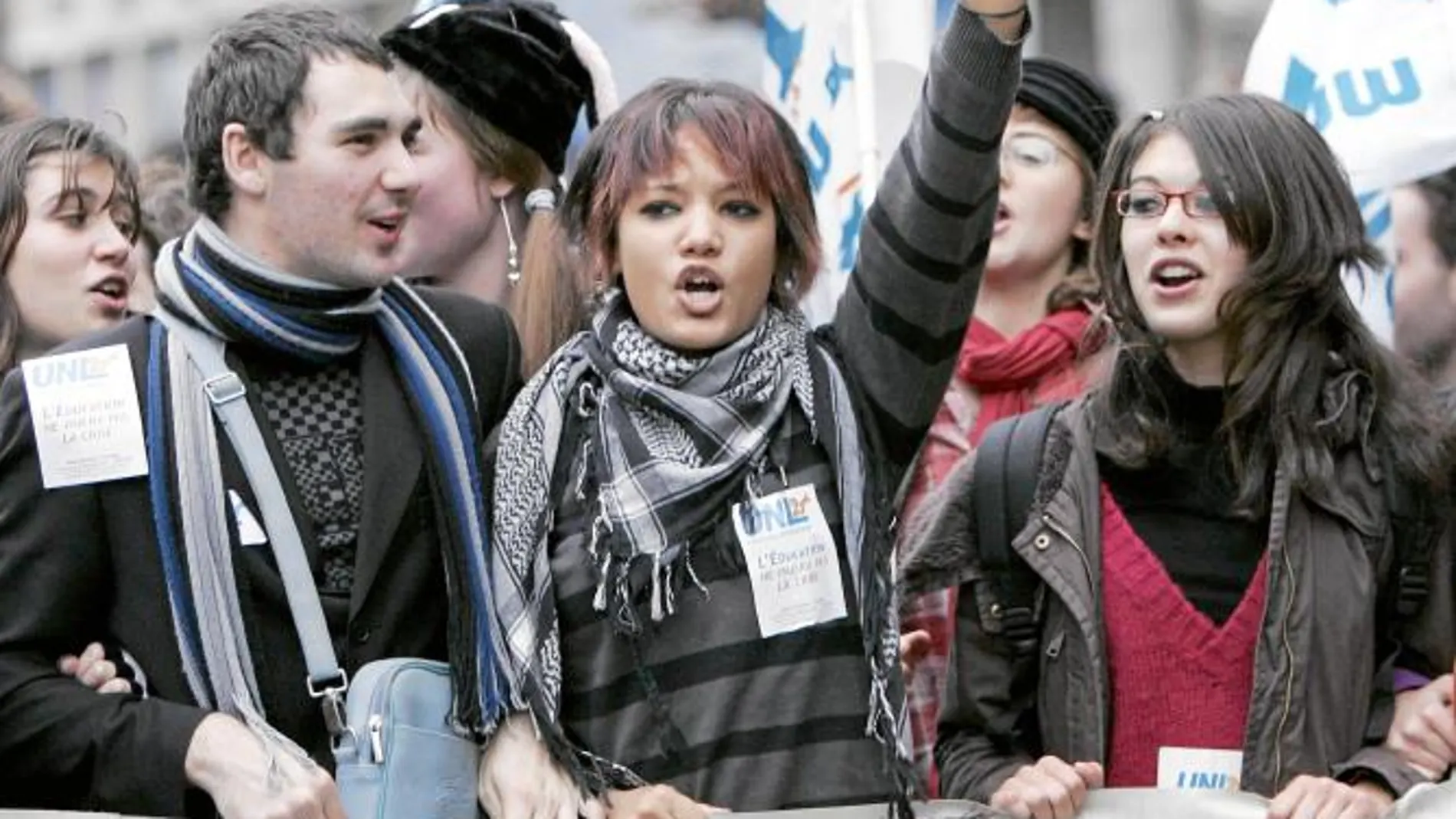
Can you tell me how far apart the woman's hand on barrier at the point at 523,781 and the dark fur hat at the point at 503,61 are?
1820 millimetres

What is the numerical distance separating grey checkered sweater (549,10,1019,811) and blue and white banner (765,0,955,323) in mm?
1958

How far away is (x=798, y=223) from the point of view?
4.95 m

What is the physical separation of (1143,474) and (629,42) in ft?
33.5

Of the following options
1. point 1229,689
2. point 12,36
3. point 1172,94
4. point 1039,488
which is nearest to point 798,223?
point 1039,488

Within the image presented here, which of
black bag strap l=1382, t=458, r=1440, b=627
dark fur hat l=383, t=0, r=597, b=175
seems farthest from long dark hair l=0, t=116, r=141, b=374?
black bag strap l=1382, t=458, r=1440, b=627

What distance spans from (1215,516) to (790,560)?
29.4 inches

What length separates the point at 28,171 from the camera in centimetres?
633

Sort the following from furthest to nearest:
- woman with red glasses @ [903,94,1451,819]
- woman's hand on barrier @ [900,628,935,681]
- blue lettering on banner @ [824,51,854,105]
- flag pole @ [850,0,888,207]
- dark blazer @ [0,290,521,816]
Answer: blue lettering on banner @ [824,51,854,105], flag pole @ [850,0,888,207], woman's hand on barrier @ [900,628,935,681], woman with red glasses @ [903,94,1451,819], dark blazer @ [0,290,521,816]

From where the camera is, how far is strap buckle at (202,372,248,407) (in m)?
4.79

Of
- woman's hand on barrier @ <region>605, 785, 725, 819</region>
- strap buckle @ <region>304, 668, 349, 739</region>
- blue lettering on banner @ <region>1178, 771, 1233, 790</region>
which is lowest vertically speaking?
blue lettering on banner @ <region>1178, 771, 1233, 790</region>

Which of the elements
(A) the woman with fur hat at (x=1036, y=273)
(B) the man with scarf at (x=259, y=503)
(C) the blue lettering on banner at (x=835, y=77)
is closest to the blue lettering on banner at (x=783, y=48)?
(C) the blue lettering on banner at (x=835, y=77)

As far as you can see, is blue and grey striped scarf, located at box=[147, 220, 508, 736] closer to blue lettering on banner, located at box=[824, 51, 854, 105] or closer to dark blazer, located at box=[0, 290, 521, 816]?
dark blazer, located at box=[0, 290, 521, 816]

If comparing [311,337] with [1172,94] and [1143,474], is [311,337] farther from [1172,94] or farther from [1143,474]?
[1172,94]

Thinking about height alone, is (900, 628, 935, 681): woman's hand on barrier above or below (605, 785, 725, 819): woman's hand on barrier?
above
